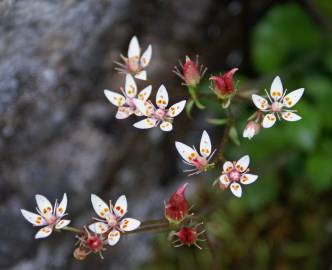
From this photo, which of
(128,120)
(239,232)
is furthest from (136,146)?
(239,232)

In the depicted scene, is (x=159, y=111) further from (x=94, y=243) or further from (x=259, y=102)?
(x=94, y=243)

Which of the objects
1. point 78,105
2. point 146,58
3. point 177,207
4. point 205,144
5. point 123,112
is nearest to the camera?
point 177,207

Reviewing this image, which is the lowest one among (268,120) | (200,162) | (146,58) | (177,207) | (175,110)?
(177,207)

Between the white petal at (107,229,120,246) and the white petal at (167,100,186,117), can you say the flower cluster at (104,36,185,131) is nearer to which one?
the white petal at (167,100,186,117)

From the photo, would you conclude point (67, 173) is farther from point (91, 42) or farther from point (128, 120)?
point (91, 42)

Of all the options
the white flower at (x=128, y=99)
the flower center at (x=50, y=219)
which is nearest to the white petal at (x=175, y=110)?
the white flower at (x=128, y=99)

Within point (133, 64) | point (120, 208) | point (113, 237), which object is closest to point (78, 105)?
point (133, 64)

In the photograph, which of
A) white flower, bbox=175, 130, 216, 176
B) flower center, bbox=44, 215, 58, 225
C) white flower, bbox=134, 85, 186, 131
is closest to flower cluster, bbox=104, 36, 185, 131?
white flower, bbox=134, 85, 186, 131

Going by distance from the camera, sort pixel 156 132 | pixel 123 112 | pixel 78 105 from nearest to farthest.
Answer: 1. pixel 123 112
2. pixel 78 105
3. pixel 156 132
